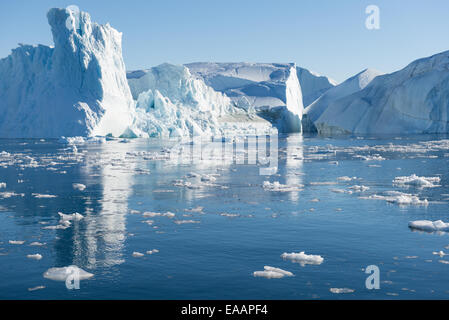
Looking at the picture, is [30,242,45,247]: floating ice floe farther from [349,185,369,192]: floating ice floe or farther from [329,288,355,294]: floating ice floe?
[349,185,369,192]: floating ice floe

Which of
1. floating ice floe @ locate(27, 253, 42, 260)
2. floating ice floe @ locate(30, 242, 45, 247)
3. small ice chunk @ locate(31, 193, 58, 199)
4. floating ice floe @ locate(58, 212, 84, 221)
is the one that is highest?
small ice chunk @ locate(31, 193, 58, 199)

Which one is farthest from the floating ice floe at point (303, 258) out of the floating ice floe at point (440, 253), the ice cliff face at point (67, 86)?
the ice cliff face at point (67, 86)

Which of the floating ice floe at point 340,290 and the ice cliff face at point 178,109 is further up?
the ice cliff face at point 178,109

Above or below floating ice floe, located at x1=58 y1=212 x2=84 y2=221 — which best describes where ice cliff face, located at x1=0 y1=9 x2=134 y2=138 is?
above

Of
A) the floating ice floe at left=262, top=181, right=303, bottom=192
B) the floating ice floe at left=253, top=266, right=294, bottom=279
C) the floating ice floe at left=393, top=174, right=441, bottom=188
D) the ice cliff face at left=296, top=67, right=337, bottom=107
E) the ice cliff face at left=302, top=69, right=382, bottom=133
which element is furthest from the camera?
the ice cliff face at left=296, top=67, right=337, bottom=107

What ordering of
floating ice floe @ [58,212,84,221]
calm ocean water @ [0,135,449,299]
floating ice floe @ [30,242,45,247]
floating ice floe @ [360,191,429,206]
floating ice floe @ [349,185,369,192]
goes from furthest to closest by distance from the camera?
1. floating ice floe @ [349,185,369,192]
2. floating ice floe @ [360,191,429,206]
3. floating ice floe @ [58,212,84,221]
4. floating ice floe @ [30,242,45,247]
5. calm ocean water @ [0,135,449,299]

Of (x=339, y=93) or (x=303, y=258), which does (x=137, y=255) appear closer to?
(x=303, y=258)

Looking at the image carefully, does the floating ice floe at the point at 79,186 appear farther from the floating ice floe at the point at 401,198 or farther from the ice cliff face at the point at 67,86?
the ice cliff face at the point at 67,86

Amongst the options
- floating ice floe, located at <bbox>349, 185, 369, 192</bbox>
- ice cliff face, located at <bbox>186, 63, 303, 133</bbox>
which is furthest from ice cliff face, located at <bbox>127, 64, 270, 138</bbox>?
floating ice floe, located at <bbox>349, 185, 369, 192</bbox>
